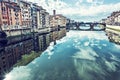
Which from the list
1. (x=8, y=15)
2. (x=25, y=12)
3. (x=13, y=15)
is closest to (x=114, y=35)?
(x=13, y=15)

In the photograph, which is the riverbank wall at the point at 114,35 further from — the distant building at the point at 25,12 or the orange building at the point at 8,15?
the distant building at the point at 25,12

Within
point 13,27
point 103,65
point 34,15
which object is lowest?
point 103,65

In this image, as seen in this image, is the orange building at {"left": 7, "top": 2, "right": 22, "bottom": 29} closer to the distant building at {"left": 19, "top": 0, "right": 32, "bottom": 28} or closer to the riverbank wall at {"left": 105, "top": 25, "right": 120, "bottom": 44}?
the distant building at {"left": 19, "top": 0, "right": 32, "bottom": 28}

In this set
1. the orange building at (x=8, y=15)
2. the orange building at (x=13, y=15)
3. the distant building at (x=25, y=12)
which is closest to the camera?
the orange building at (x=8, y=15)

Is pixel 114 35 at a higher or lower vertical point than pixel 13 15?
lower

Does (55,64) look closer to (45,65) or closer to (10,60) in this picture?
(45,65)

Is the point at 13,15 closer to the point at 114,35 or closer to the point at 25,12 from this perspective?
the point at 25,12

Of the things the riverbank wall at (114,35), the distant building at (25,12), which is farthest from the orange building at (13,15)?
the riverbank wall at (114,35)

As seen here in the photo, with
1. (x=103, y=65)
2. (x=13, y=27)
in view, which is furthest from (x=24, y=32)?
(x=103, y=65)

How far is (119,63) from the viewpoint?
3009 centimetres

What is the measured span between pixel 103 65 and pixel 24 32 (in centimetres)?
5859

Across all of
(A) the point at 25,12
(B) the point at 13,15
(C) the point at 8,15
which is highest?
(A) the point at 25,12

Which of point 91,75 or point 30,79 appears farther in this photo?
point 91,75

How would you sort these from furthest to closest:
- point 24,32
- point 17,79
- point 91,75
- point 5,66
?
point 24,32, point 5,66, point 91,75, point 17,79
